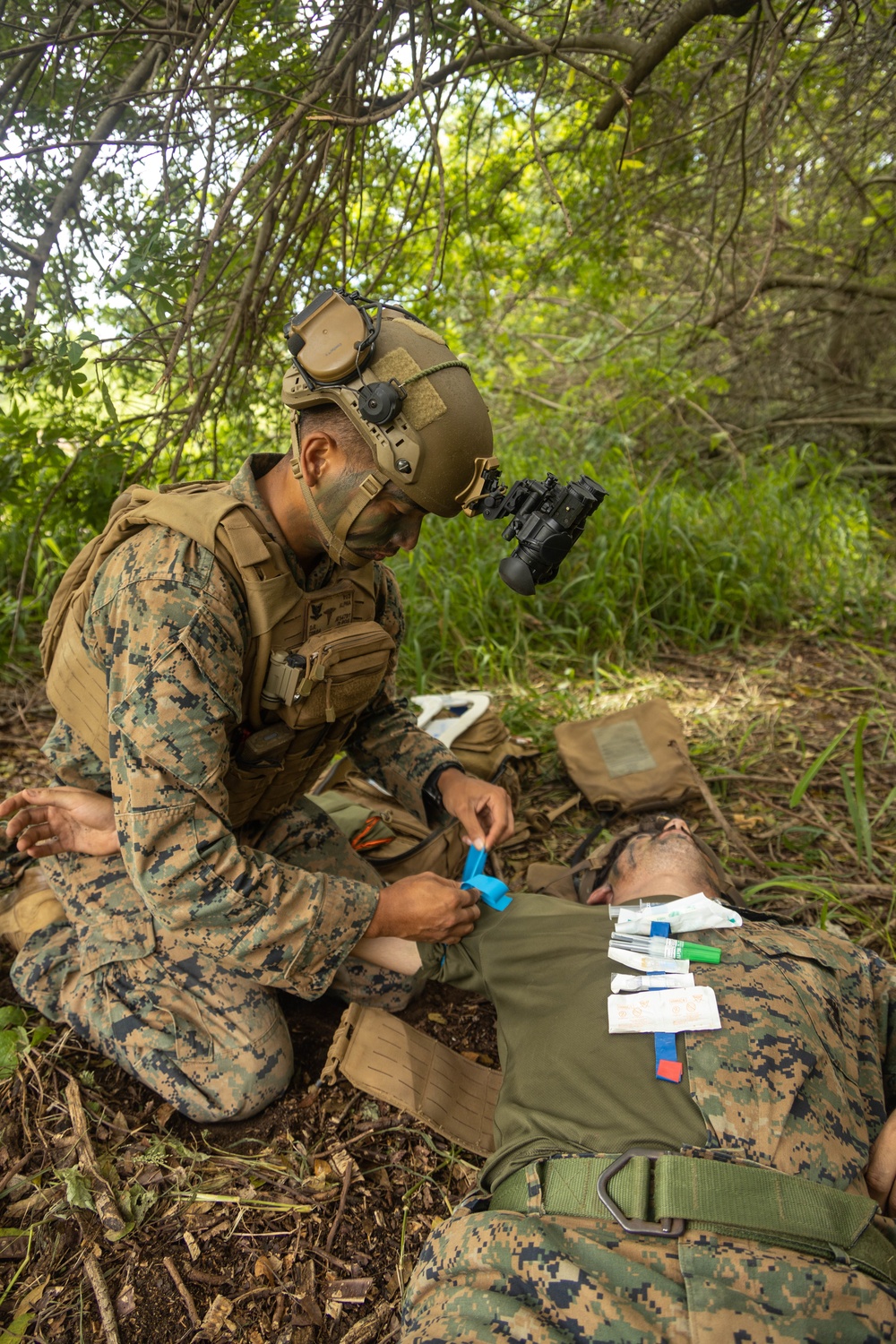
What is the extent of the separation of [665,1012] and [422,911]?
61 centimetres

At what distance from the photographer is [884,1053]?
2.04 m

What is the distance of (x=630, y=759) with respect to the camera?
344 cm

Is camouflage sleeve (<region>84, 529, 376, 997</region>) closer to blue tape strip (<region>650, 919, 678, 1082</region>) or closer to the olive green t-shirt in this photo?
the olive green t-shirt

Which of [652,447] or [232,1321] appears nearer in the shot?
[232,1321]

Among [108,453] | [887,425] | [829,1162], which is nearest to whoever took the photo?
[829,1162]

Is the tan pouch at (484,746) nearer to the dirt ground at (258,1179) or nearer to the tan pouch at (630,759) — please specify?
the tan pouch at (630,759)

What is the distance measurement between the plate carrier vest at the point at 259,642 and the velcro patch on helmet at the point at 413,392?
477 millimetres

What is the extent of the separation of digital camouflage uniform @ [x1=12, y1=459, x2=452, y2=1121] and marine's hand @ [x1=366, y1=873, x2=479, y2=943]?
0.15 feet

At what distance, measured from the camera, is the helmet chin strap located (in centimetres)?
195

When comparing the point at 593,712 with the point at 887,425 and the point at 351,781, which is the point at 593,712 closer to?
the point at 351,781

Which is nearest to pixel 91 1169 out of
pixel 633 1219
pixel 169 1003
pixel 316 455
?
pixel 169 1003

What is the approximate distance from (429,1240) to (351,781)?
5.97 feet

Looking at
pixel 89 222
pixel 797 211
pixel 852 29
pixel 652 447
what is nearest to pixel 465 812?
pixel 89 222

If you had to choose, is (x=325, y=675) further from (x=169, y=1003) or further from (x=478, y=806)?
(x=169, y=1003)
